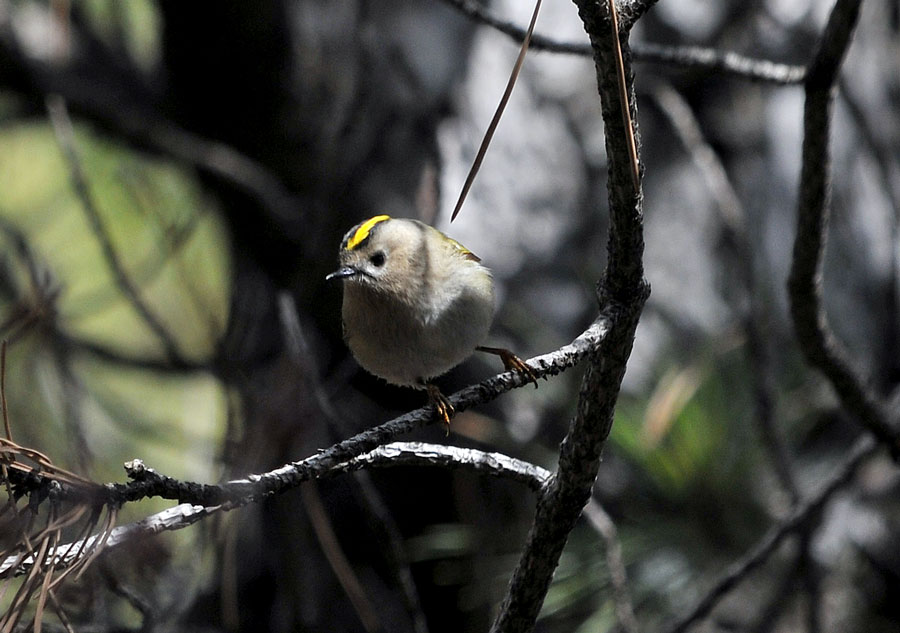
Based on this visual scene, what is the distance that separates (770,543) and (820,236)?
0.72 m

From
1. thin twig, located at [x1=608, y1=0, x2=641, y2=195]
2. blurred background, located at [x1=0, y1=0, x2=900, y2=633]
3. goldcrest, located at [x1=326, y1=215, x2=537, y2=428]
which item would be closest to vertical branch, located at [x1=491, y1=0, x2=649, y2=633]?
thin twig, located at [x1=608, y1=0, x2=641, y2=195]

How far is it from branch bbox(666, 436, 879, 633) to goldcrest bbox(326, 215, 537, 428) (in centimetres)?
66

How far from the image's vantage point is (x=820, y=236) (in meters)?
1.70

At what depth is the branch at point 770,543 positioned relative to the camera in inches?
76.6

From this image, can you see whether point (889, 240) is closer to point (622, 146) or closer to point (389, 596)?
point (389, 596)

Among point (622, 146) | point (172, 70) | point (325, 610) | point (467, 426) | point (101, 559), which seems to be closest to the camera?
point (101, 559)

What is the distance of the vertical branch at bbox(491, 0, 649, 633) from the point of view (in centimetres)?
105

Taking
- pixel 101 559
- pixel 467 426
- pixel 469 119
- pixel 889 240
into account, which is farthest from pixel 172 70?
pixel 101 559

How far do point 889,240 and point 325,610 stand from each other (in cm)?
245

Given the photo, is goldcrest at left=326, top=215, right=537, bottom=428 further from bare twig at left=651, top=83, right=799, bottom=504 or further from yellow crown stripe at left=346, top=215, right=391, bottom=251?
bare twig at left=651, top=83, right=799, bottom=504

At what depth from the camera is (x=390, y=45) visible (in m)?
3.40

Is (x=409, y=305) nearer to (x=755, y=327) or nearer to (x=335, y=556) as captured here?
(x=335, y=556)

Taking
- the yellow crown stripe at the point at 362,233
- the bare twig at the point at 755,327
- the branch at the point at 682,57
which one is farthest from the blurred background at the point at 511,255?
the branch at the point at 682,57

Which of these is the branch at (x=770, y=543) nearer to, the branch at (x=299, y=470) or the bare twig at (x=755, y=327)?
the bare twig at (x=755, y=327)
